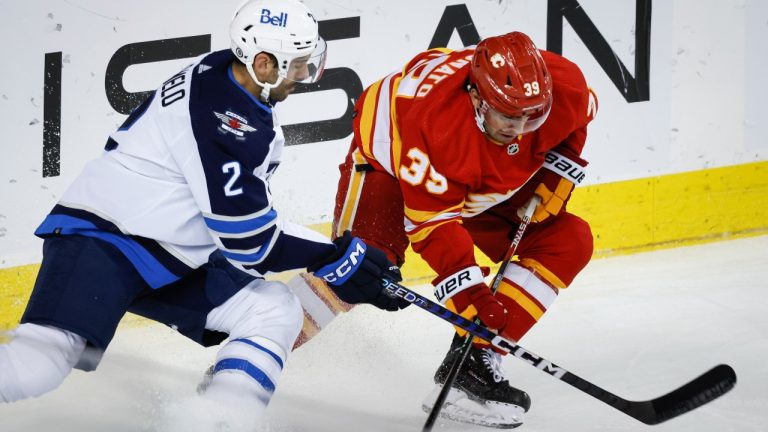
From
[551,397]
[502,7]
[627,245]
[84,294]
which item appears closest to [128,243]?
[84,294]

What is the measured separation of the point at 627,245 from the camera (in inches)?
170

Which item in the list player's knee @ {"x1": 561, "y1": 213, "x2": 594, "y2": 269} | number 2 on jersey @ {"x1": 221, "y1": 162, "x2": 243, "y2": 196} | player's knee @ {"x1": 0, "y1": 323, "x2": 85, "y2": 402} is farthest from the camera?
player's knee @ {"x1": 561, "y1": 213, "x2": 594, "y2": 269}

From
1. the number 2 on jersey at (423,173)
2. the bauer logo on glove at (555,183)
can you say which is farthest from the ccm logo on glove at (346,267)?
the bauer logo on glove at (555,183)

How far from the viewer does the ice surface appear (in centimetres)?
277

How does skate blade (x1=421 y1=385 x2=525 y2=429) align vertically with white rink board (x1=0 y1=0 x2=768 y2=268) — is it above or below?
below

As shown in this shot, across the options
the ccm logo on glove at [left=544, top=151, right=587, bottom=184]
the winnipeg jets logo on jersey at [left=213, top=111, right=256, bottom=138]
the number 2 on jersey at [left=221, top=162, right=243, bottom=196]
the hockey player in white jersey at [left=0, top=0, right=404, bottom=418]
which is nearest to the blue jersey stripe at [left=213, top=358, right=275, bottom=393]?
the hockey player in white jersey at [left=0, top=0, right=404, bottom=418]

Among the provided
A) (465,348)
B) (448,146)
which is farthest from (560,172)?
(465,348)

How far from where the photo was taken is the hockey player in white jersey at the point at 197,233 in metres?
2.30

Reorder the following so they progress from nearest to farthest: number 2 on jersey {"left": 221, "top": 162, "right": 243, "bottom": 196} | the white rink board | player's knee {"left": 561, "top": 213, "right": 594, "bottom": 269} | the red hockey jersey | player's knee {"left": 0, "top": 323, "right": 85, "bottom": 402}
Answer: player's knee {"left": 0, "top": 323, "right": 85, "bottom": 402}
number 2 on jersey {"left": 221, "top": 162, "right": 243, "bottom": 196}
the red hockey jersey
player's knee {"left": 561, "top": 213, "right": 594, "bottom": 269}
the white rink board

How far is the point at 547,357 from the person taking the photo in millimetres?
3354

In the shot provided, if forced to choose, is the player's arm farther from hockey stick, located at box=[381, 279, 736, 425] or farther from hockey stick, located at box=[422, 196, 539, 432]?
hockey stick, located at box=[381, 279, 736, 425]

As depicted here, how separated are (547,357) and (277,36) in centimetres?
151

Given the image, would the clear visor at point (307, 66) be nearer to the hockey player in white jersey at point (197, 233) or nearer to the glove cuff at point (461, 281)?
the hockey player in white jersey at point (197, 233)

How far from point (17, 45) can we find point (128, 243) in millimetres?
1247
